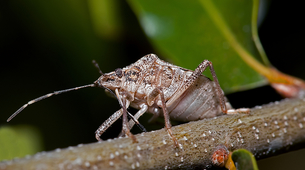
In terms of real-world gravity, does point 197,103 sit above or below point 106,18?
below

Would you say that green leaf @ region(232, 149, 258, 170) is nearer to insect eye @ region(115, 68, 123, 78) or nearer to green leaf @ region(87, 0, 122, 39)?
insect eye @ region(115, 68, 123, 78)

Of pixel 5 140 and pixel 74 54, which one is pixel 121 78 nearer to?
pixel 74 54

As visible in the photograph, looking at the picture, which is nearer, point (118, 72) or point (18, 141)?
point (18, 141)

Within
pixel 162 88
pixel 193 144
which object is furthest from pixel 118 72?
pixel 193 144

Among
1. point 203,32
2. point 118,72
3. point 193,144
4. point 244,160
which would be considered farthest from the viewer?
point 118,72

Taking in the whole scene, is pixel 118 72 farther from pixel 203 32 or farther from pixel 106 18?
pixel 203 32

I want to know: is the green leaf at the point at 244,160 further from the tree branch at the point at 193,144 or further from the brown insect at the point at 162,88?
the brown insect at the point at 162,88

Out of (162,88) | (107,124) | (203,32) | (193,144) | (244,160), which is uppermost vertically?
(203,32)
